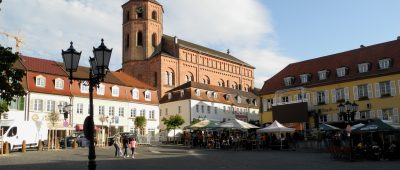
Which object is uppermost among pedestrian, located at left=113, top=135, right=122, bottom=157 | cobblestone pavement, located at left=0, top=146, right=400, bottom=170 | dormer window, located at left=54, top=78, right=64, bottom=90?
dormer window, located at left=54, top=78, right=64, bottom=90

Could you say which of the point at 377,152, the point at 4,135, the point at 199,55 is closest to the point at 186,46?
the point at 199,55

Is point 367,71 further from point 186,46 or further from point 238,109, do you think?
point 186,46

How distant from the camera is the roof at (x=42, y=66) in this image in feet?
162

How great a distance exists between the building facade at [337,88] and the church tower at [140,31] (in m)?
28.4

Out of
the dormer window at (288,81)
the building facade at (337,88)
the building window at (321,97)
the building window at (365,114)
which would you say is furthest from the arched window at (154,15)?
the building window at (365,114)

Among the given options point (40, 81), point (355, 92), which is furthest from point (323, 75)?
point (40, 81)

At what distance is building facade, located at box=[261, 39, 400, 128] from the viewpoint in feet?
148

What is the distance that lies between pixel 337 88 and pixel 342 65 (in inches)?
140

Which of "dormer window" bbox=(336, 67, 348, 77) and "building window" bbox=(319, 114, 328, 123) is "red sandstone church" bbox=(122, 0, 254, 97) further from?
"dormer window" bbox=(336, 67, 348, 77)

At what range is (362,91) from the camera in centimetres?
4716

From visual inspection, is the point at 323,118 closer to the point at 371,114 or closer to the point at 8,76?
the point at 371,114

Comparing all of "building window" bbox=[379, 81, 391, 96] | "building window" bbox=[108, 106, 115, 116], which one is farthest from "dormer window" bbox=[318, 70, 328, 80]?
"building window" bbox=[108, 106, 115, 116]

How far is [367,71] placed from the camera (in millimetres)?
47625

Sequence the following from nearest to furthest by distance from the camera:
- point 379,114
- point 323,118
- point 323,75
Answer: point 379,114, point 323,118, point 323,75
